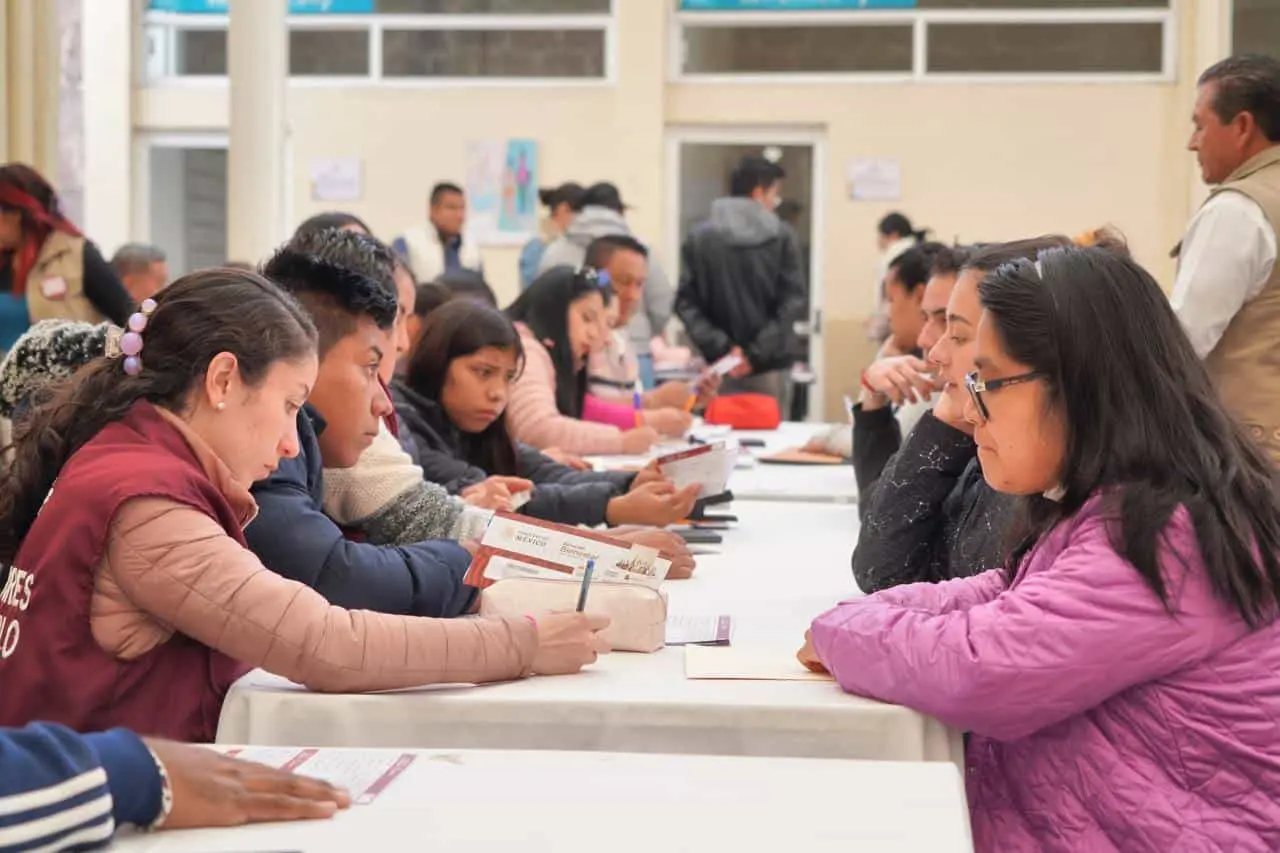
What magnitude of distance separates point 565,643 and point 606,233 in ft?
17.4

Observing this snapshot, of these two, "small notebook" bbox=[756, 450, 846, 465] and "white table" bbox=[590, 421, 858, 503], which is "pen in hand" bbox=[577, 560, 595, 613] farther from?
"small notebook" bbox=[756, 450, 846, 465]

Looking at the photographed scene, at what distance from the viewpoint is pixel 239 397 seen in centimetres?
194

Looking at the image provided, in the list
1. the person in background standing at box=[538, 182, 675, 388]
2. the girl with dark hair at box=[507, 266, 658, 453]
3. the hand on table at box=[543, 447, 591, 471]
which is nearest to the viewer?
the hand on table at box=[543, 447, 591, 471]

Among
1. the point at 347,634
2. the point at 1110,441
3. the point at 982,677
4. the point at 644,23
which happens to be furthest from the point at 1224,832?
the point at 644,23

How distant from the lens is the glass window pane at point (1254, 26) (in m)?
10.1

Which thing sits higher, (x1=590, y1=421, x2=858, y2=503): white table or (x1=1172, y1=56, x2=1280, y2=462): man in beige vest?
(x1=1172, y1=56, x2=1280, y2=462): man in beige vest

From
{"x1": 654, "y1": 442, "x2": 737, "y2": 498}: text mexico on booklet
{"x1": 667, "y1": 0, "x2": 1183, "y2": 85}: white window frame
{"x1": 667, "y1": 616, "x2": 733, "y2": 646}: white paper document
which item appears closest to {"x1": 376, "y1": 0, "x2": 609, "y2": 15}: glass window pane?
{"x1": 667, "y1": 0, "x2": 1183, "y2": 85}: white window frame

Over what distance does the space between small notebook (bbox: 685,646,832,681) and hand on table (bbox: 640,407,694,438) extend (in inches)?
136

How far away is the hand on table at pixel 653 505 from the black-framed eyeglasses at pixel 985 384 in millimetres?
1448

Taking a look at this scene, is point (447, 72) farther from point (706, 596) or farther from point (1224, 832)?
point (1224, 832)

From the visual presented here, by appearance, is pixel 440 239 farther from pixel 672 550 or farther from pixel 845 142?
pixel 672 550

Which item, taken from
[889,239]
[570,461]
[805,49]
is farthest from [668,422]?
[805,49]

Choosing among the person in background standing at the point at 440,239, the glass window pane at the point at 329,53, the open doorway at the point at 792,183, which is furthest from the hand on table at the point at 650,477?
the glass window pane at the point at 329,53

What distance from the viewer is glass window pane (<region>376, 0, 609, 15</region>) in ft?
34.8
